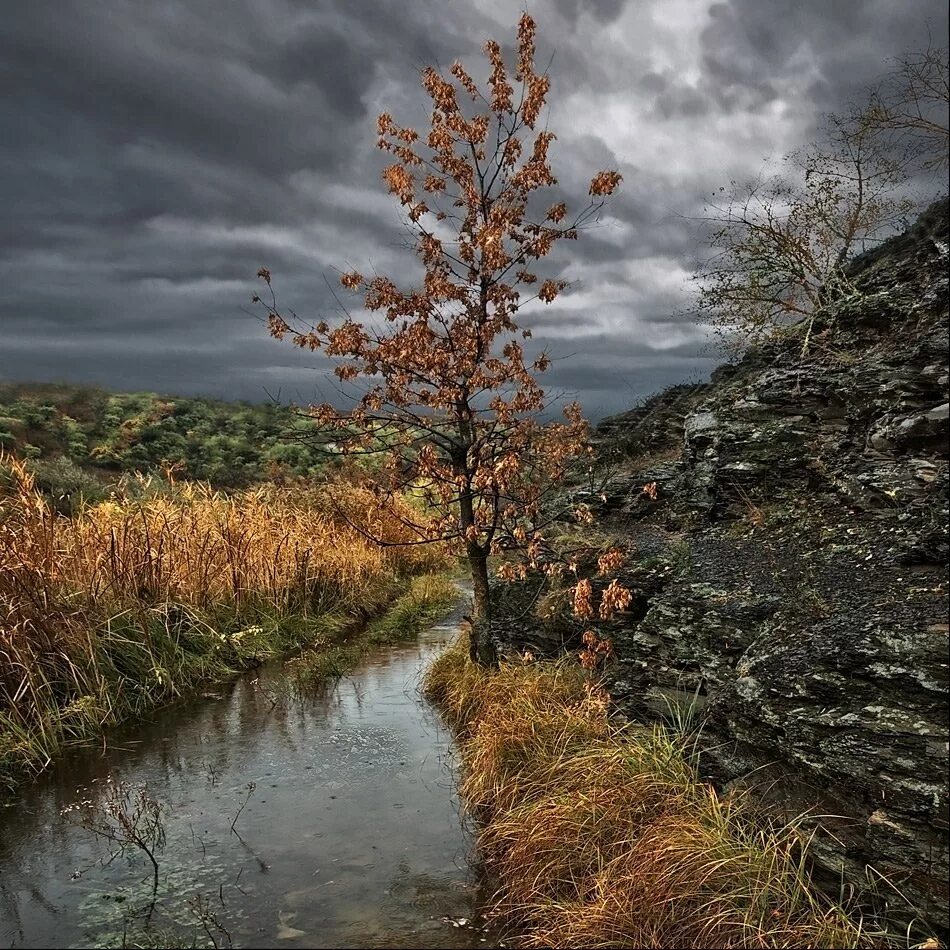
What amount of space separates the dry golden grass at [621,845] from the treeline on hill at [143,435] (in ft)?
55.2

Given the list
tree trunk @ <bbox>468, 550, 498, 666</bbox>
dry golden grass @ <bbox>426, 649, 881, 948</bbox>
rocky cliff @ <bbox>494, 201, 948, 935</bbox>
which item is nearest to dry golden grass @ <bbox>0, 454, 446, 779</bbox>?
tree trunk @ <bbox>468, 550, 498, 666</bbox>

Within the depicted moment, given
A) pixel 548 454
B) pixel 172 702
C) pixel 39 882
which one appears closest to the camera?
pixel 39 882

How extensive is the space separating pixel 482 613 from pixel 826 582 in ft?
11.5

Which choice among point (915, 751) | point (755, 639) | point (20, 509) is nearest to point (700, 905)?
point (915, 751)

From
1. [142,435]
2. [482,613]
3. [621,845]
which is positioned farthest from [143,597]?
[142,435]

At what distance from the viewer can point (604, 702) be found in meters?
5.65

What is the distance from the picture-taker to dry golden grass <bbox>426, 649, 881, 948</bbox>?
363cm

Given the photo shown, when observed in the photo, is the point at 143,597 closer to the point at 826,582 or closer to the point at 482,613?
the point at 482,613

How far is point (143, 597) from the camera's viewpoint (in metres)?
8.28

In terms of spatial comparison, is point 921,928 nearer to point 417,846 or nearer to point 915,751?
point 915,751

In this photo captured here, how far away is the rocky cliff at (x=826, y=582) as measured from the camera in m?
3.58

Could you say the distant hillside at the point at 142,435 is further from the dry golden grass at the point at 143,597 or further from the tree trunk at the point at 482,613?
the tree trunk at the point at 482,613

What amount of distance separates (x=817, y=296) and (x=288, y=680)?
6.93 meters

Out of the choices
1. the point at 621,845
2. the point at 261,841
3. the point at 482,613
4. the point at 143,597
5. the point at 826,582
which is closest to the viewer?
the point at 621,845
